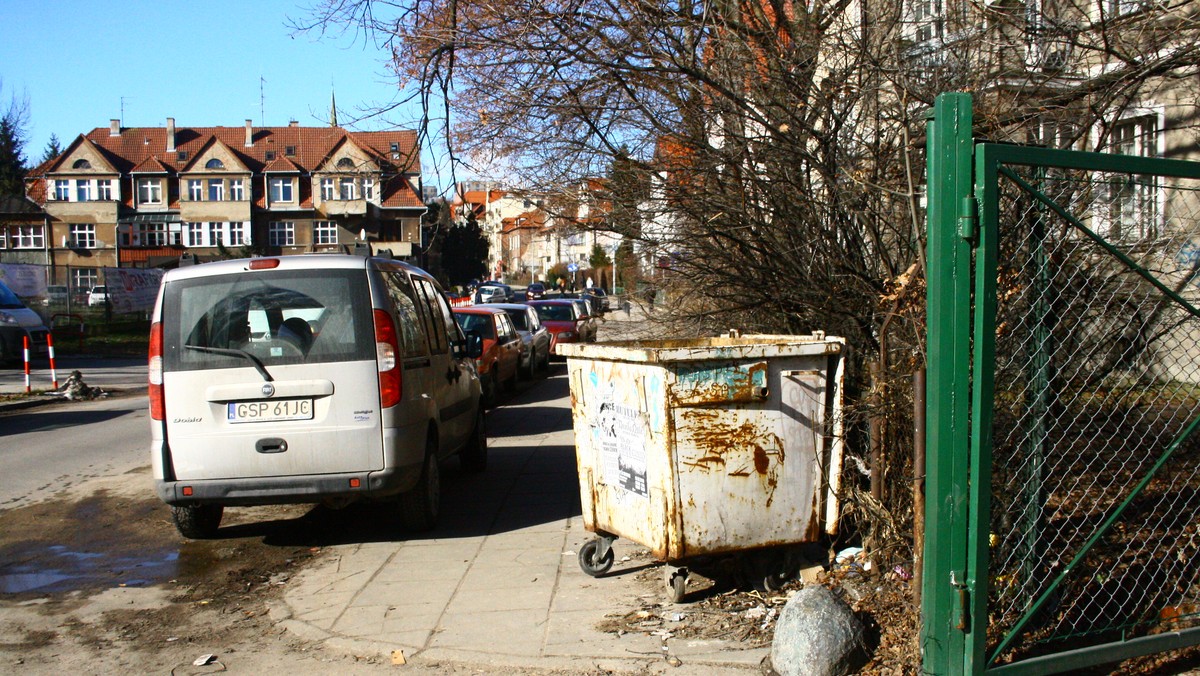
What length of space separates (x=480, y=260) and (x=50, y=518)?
229 feet

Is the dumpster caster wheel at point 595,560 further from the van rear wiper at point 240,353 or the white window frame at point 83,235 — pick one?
the white window frame at point 83,235

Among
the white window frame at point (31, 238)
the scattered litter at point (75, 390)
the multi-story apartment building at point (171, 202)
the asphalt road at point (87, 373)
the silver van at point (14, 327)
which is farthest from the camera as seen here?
the multi-story apartment building at point (171, 202)

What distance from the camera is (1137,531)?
17.3 feet

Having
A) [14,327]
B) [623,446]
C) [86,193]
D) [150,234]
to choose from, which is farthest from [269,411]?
[86,193]

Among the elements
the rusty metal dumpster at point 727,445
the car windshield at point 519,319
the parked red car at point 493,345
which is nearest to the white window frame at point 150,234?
the car windshield at point 519,319

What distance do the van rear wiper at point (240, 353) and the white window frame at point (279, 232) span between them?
74981mm

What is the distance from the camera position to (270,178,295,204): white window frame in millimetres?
78125

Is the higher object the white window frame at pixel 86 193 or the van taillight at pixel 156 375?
the white window frame at pixel 86 193

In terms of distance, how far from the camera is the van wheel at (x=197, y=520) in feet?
23.7

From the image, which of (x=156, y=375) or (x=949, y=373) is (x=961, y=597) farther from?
(x=156, y=375)

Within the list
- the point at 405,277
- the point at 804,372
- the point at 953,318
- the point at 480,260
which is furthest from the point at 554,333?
the point at 480,260

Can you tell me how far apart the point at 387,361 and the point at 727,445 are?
2.67 m

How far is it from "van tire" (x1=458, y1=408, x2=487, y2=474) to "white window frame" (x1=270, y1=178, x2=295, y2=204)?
73.0 meters

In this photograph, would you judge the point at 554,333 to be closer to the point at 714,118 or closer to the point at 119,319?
the point at 714,118
